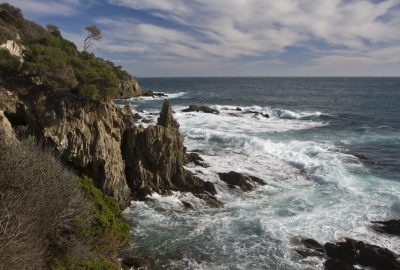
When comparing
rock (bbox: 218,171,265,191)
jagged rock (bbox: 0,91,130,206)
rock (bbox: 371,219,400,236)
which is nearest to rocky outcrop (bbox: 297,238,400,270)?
rock (bbox: 371,219,400,236)

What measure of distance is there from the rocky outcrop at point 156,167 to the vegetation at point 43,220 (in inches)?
412

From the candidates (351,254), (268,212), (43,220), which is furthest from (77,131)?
(351,254)

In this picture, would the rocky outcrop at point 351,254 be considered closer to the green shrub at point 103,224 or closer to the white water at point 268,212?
the white water at point 268,212

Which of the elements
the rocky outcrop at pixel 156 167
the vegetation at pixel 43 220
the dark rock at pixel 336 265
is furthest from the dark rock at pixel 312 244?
the vegetation at pixel 43 220

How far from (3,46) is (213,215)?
17827mm

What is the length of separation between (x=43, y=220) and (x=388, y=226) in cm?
1935

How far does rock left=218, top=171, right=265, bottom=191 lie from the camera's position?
28772 mm

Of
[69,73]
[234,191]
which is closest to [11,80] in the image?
[69,73]

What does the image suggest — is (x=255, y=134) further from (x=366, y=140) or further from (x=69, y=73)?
(x=69, y=73)

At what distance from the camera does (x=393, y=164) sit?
36750 mm

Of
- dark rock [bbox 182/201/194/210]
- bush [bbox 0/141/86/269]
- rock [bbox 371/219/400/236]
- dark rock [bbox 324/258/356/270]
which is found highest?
bush [bbox 0/141/86/269]

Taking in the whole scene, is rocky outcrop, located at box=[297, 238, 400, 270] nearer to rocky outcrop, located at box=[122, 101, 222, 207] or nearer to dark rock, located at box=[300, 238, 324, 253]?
dark rock, located at box=[300, 238, 324, 253]

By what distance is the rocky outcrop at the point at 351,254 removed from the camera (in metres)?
18.8

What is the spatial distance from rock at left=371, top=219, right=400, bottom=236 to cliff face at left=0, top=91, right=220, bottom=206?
389 inches
